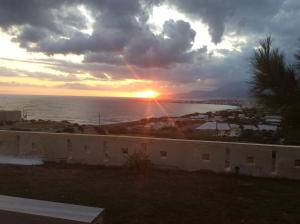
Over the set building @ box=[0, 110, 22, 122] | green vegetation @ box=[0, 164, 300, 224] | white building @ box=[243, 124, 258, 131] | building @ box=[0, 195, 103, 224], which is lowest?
green vegetation @ box=[0, 164, 300, 224]

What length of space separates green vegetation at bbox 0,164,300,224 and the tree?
160 centimetres

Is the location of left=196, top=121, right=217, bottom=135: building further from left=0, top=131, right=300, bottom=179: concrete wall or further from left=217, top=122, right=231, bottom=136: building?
left=0, top=131, right=300, bottom=179: concrete wall

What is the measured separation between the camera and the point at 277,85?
468 centimetres

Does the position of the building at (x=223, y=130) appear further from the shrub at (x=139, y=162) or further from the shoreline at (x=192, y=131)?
the shrub at (x=139, y=162)

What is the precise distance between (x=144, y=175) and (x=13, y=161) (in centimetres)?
333

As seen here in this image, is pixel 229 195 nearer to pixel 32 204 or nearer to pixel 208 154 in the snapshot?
pixel 208 154

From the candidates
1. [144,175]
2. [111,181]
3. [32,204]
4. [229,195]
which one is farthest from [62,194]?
[32,204]

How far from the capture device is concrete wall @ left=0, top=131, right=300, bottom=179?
7871 millimetres

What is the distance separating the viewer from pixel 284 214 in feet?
18.1

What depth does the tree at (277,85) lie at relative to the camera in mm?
4574

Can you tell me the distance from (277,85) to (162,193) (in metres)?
2.78

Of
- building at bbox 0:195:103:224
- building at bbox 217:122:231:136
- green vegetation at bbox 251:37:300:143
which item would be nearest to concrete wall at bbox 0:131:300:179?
green vegetation at bbox 251:37:300:143

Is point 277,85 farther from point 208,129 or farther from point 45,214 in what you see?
point 208,129

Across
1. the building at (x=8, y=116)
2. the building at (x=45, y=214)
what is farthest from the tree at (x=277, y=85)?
the building at (x=8, y=116)
